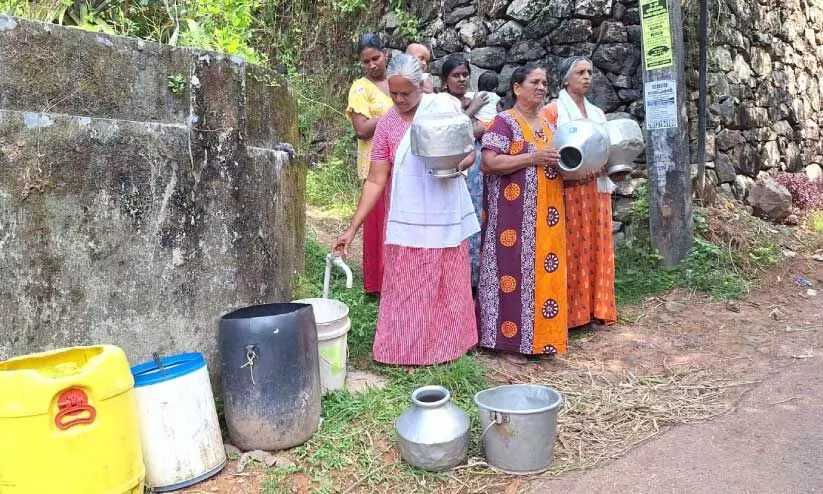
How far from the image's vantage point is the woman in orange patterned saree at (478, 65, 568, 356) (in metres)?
3.73

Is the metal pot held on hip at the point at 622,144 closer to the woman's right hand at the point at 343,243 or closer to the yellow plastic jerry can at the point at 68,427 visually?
the woman's right hand at the point at 343,243

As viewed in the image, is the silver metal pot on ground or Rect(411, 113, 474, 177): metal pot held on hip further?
Rect(411, 113, 474, 177): metal pot held on hip

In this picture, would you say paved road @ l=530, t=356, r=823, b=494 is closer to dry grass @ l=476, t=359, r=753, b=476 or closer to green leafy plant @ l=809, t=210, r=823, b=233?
dry grass @ l=476, t=359, r=753, b=476

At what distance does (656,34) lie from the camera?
5.20 metres

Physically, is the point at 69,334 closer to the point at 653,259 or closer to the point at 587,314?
the point at 587,314

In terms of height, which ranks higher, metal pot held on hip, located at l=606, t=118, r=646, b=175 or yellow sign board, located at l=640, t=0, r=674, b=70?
yellow sign board, located at l=640, t=0, r=674, b=70

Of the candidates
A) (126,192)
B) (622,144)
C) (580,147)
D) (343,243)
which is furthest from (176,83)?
(622,144)

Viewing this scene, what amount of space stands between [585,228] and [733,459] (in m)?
1.85

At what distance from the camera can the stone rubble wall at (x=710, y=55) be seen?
18.6 ft

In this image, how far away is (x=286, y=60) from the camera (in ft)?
28.0

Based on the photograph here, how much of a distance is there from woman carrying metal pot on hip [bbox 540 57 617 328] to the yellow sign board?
1.23 metres

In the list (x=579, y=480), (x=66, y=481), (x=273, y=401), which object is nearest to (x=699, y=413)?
(x=579, y=480)

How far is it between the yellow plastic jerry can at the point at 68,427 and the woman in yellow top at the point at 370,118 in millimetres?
2284

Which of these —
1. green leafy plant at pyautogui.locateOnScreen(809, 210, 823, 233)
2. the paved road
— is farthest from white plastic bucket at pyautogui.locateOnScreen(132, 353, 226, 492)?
green leafy plant at pyautogui.locateOnScreen(809, 210, 823, 233)
